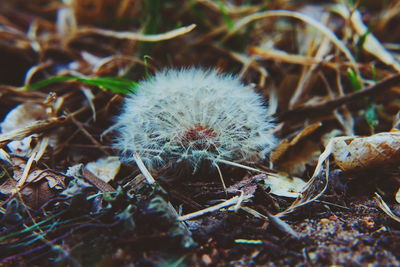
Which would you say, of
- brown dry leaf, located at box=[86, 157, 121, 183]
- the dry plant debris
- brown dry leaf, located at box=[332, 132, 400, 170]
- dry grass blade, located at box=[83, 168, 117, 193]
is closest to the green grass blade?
the dry plant debris

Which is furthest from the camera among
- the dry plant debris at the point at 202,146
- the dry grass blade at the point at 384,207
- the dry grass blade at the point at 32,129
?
the dry grass blade at the point at 32,129

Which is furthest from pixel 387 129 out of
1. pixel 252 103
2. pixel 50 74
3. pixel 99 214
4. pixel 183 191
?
pixel 50 74

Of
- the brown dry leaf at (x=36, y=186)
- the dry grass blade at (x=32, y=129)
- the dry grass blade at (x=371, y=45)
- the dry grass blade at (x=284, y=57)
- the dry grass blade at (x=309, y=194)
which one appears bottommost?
the brown dry leaf at (x=36, y=186)

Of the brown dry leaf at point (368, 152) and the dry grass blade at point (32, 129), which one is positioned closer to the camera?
the brown dry leaf at point (368, 152)

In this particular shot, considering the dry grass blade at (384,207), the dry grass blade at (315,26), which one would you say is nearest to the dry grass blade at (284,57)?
the dry grass blade at (315,26)

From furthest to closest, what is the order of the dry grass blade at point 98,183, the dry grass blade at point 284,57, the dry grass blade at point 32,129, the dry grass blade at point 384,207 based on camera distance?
1. the dry grass blade at point 284,57
2. the dry grass blade at point 32,129
3. the dry grass blade at point 98,183
4. the dry grass blade at point 384,207

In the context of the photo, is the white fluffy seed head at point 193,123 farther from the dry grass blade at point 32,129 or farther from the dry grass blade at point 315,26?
the dry grass blade at point 315,26

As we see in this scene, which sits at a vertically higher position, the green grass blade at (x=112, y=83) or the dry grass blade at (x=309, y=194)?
the green grass blade at (x=112, y=83)
